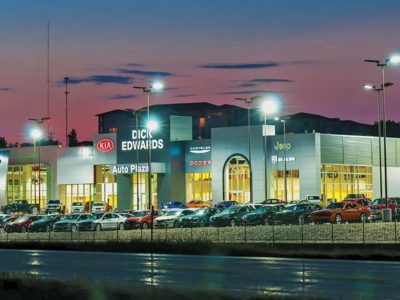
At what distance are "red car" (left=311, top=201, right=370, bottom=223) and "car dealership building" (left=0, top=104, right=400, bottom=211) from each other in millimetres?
30032

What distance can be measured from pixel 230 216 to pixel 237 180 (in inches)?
1551

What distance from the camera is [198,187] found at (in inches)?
4087

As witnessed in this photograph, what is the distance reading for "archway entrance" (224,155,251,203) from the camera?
99.6 m

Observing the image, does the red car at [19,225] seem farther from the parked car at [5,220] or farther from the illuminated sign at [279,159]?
the illuminated sign at [279,159]

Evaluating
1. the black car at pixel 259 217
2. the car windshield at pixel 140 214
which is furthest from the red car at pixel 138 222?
the black car at pixel 259 217

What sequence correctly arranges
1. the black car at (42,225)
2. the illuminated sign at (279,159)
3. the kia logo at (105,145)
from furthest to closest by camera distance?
the kia logo at (105,145) → the illuminated sign at (279,159) → the black car at (42,225)

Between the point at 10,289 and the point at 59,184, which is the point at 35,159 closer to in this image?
the point at 59,184

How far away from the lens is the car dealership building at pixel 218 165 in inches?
3824

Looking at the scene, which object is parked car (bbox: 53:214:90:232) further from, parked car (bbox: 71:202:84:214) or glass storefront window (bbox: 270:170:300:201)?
glass storefront window (bbox: 270:170:300:201)

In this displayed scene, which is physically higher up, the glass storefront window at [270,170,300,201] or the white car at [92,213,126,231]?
the glass storefront window at [270,170,300,201]

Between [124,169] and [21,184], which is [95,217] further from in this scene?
[21,184]

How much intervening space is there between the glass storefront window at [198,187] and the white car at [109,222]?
38946 mm

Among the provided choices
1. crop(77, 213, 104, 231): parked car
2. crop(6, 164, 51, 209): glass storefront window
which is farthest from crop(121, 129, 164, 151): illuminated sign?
crop(77, 213, 104, 231): parked car

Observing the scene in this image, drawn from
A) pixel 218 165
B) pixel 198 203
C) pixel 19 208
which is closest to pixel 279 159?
pixel 218 165
